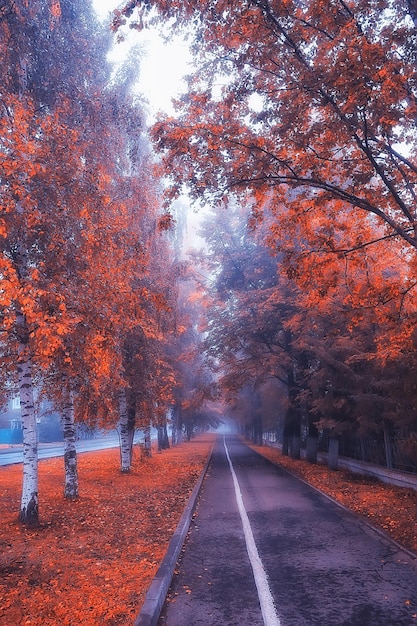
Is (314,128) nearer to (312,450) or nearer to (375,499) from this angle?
(375,499)

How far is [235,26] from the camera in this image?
7.40m

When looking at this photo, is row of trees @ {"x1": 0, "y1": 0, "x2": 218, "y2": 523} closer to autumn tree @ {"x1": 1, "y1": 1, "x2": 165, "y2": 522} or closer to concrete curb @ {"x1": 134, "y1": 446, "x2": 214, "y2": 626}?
autumn tree @ {"x1": 1, "y1": 1, "x2": 165, "y2": 522}

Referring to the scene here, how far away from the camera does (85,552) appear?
7.47 m

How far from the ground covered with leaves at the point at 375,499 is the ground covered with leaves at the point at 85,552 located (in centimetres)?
429

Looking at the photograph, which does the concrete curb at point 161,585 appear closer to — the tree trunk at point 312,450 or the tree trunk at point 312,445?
the tree trunk at point 312,445

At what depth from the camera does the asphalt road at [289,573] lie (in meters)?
5.04

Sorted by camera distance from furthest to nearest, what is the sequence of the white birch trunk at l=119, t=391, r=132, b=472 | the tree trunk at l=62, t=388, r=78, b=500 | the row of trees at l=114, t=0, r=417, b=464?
the white birch trunk at l=119, t=391, r=132, b=472
the tree trunk at l=62, t=388, r=78, b=500
the row of trees at l=114, t=0, r=417, b=464

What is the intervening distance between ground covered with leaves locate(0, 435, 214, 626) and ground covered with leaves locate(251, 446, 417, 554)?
429cm

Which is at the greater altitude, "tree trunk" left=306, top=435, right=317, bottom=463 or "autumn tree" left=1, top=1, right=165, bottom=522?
"autumn tree" left=1, top=1, right=165, bottom=522

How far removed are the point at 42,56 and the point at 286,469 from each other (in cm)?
1838

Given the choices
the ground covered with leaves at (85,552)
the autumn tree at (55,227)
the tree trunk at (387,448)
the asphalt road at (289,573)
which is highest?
the autumn tree at (55,227)

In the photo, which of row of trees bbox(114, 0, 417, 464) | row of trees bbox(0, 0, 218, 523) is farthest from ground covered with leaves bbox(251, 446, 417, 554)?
row of trees bbox(0, 0, 218, 523)

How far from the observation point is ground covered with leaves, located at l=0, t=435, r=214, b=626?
5.07 meters

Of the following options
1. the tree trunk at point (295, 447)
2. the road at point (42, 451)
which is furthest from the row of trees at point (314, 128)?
the road at point (42, 451)
